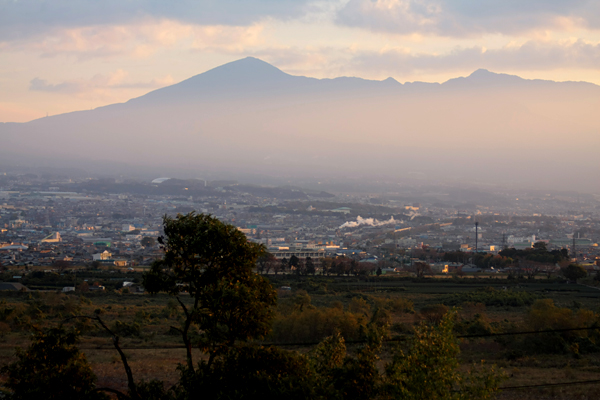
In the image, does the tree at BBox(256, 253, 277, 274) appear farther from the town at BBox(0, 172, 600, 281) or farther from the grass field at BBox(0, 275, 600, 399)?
the grass field at BBox(0, 275, 600, 399)

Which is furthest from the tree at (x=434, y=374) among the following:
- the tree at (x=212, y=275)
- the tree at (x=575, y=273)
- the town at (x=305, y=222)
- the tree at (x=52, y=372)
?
the tree at (x=575, y=273)

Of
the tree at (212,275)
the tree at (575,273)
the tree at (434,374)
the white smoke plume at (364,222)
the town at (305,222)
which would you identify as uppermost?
the tree at (212,275)

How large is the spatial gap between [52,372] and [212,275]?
89.4 inches

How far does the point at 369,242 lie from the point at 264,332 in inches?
2756

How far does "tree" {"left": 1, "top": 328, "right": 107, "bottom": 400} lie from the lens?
685 cm

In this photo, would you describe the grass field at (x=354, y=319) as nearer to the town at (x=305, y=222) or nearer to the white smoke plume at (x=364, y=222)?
the town at (x=305, y=222)

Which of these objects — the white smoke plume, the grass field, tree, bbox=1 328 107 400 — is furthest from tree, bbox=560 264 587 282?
the white smoke plume

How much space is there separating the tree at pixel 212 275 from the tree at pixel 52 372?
126 centimetres

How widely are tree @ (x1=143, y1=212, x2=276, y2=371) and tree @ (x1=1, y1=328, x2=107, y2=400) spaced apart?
1.26 m

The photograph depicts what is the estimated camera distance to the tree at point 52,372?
6849mm

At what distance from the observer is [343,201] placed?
474ft

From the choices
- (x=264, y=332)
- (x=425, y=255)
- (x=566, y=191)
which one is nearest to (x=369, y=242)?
(x=425, y=255)

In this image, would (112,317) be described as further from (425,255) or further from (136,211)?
(136,211)

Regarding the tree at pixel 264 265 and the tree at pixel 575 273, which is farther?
the tree at pixel 264 265
